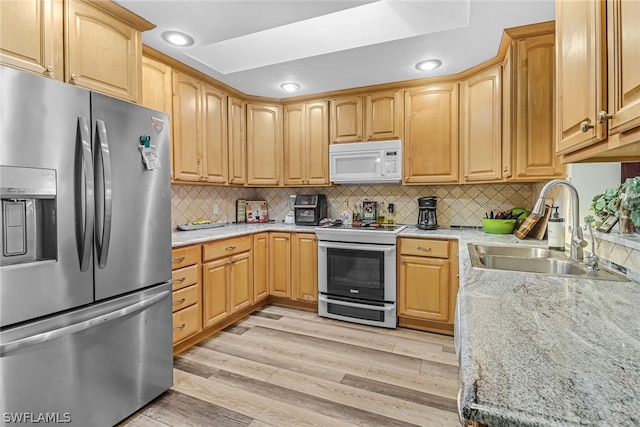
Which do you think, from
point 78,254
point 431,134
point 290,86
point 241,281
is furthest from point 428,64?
point 78,254

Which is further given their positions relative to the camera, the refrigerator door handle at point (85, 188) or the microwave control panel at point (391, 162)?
the microwave control panel at point (391, 162)

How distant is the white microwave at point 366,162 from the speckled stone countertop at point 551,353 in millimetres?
2034

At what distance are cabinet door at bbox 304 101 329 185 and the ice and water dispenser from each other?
242cm

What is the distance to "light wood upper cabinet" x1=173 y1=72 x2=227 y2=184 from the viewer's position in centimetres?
262

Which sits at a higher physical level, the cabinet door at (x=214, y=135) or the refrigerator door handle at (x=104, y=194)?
the cabinet door at (x=214, y=135)

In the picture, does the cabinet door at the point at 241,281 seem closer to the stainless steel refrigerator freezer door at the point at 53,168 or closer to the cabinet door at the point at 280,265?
the cabinet door at the point at 280,265

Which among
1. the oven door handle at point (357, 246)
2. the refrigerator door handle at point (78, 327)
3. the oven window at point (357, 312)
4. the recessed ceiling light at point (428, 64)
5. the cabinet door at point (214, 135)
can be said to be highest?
the recessed ceiling light at point (428, 64)

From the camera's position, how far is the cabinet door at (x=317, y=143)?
3404 mm

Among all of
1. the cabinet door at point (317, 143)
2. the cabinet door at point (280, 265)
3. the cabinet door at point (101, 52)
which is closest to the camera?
the cabinet door at point (101, 52)

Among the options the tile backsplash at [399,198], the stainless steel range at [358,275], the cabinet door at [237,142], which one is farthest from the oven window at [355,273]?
the cabinet door at [237,142]

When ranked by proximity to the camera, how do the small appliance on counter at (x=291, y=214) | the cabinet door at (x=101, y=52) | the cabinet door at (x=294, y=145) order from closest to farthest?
the cabinet door at (x=101, y=52) < the cabinet door at (x=294, y=145) < the small appliance on counter at (x=291, y=214)

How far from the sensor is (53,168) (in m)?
1.32

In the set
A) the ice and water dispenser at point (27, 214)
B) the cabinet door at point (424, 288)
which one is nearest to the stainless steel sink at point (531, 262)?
the cabinet door at point (424, 288)

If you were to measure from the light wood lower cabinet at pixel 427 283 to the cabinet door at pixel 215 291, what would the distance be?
1551 millimetres
